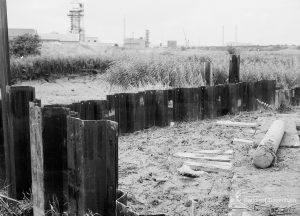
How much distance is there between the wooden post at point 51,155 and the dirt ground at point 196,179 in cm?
98

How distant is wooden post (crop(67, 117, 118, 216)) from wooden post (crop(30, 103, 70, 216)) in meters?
0.36

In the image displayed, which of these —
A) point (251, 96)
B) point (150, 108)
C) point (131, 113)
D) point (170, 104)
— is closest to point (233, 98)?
point (251, 96)

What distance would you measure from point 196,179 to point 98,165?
224 cm

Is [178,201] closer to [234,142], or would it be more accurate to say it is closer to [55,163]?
[55,163]

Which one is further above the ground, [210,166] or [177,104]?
[177,104]

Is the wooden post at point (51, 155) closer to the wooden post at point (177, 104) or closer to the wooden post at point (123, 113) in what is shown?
the wooden post at point (123, 113)

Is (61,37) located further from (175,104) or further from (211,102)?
(175,104)

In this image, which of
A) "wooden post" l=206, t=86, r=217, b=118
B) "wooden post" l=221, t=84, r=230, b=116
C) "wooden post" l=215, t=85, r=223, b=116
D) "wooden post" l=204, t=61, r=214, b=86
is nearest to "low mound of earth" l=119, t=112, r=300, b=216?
"wooden post" l=206, t=86, r=217, b=118

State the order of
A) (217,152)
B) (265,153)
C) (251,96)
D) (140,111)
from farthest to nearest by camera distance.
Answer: (251,96) → (140,111) → (217,152) → (265,153)

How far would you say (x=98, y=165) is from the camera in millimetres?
3146

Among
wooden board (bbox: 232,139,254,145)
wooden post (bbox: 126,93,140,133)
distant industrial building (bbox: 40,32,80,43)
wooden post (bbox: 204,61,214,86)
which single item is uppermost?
distant industrial building (bbox: 40,32,80,43)

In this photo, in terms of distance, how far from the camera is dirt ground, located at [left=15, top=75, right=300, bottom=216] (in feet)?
13.4

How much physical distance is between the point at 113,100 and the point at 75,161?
4.29 m

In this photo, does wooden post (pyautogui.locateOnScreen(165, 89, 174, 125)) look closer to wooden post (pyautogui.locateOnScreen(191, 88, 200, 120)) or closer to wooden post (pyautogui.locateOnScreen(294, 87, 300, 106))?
wooden post (pyautogui.locateOnScreen(191, 88, 200, 120))
